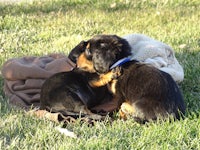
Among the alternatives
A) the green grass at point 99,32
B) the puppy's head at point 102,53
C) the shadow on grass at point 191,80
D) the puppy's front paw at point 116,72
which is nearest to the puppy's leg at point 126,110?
the green grass at point 99,32

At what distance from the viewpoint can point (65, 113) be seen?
4.44 meters

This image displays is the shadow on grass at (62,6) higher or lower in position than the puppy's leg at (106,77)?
lower

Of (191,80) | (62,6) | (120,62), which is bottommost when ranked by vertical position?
(62,6)

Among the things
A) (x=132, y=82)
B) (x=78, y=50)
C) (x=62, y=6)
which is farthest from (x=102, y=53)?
(x=62, y=6)

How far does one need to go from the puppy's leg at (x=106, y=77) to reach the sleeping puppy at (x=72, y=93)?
3 centimetres

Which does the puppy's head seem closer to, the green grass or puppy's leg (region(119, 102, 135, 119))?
puppy's leg (region(119, 102, 135, 119))

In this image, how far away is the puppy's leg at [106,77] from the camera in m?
4.59

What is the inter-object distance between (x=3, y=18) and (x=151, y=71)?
15.1 ft

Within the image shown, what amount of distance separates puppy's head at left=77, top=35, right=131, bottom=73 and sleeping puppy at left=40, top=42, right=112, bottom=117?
89 mm

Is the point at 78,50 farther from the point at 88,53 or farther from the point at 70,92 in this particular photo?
the point at 70,92

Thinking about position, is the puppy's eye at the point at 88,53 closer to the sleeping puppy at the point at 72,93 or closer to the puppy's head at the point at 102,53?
the puppy's head at the point at 102,53

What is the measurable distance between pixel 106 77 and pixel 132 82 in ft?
0.98

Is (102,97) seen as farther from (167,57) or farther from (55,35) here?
(55,35)

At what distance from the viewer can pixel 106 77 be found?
4.66 m
